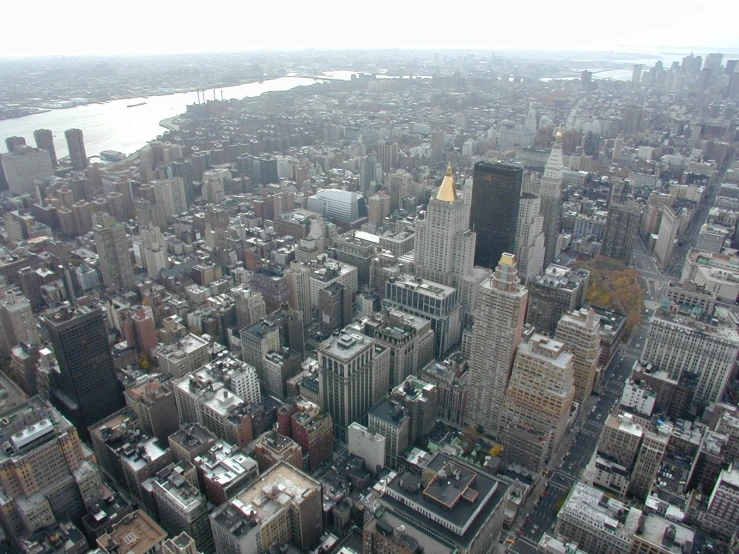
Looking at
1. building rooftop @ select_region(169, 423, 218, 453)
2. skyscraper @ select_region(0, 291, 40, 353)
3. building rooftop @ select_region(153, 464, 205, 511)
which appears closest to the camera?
building rooftop @ select_region(153, 464, 205, 511)

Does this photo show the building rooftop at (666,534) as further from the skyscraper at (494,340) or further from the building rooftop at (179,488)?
the building rooftop at (179,488)

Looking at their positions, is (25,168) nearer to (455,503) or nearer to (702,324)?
(455,503)

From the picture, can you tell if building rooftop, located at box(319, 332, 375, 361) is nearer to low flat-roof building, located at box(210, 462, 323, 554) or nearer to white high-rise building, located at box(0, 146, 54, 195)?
low flat-roof building, located at box(210, 462, 323, 554)

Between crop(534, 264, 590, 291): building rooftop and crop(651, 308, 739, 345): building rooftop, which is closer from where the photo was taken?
crop(651, 308, 739, 345): building rooftop

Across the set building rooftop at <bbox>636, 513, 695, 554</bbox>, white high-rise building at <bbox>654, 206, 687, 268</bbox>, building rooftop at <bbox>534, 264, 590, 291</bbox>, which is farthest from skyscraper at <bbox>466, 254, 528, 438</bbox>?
white high-rise building at <bbox>654, 206, 687, 268</bbox>

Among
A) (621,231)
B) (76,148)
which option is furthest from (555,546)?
(76,148)
